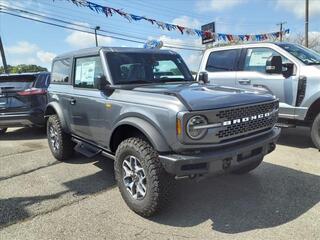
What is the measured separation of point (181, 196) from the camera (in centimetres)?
435

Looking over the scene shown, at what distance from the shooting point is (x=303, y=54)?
6.72m

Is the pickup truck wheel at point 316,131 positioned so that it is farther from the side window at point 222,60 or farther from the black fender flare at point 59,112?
the black fender flare at point 59,112

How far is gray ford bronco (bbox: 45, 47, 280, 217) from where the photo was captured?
3.38 m

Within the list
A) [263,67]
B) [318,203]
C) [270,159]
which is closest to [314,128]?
[270,159]

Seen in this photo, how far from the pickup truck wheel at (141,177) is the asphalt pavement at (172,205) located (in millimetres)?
142

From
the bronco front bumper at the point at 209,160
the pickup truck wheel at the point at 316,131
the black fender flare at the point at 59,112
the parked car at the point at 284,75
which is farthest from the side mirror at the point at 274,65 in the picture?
the black fender flare at the point at 59,112

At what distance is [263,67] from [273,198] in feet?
11.4

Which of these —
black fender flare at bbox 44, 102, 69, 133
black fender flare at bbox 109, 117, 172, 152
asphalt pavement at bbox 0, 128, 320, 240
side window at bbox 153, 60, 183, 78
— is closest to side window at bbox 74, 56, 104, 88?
black fender flare at bbox 44, 102, 69, 133

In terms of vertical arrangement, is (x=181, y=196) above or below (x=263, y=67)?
below

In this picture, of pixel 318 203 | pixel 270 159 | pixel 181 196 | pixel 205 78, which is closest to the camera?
pixel 318 203

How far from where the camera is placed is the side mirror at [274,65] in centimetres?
635

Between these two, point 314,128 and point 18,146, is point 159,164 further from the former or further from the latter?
point 18,146

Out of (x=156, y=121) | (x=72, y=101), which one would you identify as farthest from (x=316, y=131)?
(x=72, y=101)

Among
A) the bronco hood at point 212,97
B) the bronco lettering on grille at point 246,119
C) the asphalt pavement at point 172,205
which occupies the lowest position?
the asphalt pavement at point 172,205
